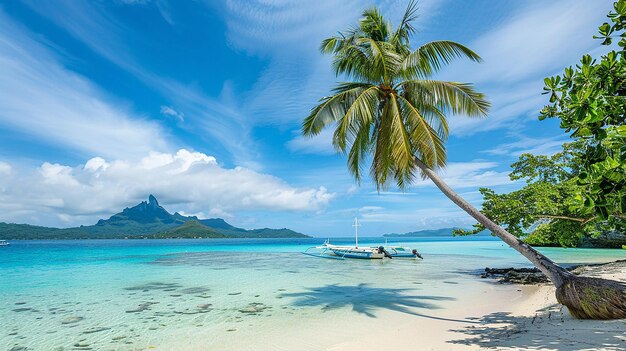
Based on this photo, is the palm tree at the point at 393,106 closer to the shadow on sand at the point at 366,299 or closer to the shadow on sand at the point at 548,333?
the shadow on sand at the point at 548,333

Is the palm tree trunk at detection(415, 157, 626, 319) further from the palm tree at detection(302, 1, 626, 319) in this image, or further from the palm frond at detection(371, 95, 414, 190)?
the palm frond at detection(371, 95, 414, 190)

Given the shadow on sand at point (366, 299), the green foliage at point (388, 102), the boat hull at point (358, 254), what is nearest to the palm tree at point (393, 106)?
the green foliage at point (388, 102)

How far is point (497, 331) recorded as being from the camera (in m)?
7.04

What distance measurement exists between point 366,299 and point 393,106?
281 inches

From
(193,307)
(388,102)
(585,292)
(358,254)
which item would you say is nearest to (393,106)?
(388,102)

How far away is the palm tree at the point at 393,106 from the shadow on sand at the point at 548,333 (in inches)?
38.3

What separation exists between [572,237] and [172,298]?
46.8ft

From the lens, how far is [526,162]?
16.8m

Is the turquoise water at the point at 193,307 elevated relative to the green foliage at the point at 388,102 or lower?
lower

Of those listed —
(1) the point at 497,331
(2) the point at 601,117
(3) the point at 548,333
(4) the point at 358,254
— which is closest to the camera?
(2) the point at 601,117

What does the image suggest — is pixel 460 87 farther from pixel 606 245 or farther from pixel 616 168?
pixel 606 245

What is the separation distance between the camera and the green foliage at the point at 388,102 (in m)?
8.88

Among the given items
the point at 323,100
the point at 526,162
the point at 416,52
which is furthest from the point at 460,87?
the point at 526,162

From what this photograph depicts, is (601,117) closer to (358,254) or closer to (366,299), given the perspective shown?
(366,299)
